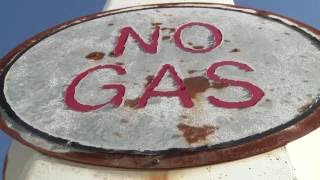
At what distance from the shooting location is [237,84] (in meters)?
2.92

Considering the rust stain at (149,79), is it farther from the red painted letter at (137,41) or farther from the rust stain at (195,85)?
the red painted letter at (137,41)

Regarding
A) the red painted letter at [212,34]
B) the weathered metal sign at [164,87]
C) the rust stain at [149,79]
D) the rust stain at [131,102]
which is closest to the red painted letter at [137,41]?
the weathered metal sign at [164,87]

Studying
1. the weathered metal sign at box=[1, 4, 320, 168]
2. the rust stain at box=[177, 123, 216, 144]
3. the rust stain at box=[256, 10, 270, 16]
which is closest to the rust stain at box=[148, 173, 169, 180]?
the weathered metal sign at box=[1, 4, 320, 168]

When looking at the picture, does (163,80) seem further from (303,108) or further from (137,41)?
(303,108)

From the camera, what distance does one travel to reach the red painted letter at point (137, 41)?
334 cm

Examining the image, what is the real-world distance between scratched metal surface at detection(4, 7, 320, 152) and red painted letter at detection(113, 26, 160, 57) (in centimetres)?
4

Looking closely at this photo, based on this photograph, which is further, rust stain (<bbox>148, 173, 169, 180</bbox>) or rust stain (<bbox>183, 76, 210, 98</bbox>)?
rust stain (<bbox>183, 76, 210, 98</bbox>)

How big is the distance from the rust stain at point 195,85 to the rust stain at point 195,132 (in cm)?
27

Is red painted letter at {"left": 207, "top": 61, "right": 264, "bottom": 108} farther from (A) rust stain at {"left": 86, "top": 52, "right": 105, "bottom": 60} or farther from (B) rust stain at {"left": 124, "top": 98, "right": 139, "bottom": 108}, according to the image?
(A) rust stain at {"left": 86, "top": 52, "right": 105, "bottom": 60}

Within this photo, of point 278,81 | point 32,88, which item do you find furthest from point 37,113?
point 278,81

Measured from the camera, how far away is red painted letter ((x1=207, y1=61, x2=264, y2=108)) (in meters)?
2.76

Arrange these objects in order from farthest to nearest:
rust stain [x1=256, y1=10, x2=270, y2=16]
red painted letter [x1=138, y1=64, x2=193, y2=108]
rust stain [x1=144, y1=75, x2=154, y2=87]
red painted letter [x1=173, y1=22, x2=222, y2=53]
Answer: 1. rust stain [x1=256, y1=10, x2=270, y2=16]
2. red painted letter [x1=173, y1=22, x2=222, y2=53]
3. rust stain [x1=144, y1=75, x2=154, y2=87]
4. red painted letter [x1=138, y1=64, x2=193, y2=108]

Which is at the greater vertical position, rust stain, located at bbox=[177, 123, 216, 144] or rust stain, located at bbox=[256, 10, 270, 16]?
rust stain, located at bbox=[256, 10, 270, 16]

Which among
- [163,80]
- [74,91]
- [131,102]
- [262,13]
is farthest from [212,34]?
[74,91]
